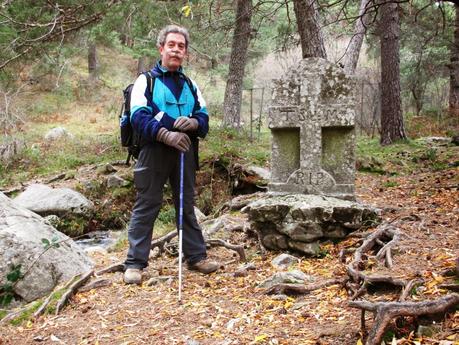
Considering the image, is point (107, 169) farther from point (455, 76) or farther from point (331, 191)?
point (455, 76)

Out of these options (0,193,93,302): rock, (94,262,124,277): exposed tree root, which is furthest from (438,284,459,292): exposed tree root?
(0,193,93,302): rock

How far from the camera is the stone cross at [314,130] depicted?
599cm

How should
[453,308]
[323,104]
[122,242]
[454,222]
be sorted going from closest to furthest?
[453,308]
[454,222]
[323,104]
[122,242]

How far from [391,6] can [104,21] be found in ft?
23.9

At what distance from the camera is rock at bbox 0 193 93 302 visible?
4973mm

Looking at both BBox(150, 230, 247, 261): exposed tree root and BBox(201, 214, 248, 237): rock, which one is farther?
BBox(201, 214, 248, 237): rock

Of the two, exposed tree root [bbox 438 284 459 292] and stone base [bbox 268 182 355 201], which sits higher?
stone base [bbox 268 182 355 201]

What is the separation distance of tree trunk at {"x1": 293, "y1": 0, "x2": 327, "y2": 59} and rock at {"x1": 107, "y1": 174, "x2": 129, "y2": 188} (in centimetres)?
460

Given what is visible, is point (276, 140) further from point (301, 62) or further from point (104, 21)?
point (104, 21)

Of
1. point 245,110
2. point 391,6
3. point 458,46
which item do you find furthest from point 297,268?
point 245,110

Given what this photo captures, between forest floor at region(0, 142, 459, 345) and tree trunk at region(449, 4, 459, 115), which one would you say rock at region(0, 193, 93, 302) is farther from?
tree trunk at region(449, 4, 459, 115)

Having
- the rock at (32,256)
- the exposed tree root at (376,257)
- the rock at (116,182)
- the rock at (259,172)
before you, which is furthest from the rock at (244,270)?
the rock at (116,182)

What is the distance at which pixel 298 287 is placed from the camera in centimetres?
399

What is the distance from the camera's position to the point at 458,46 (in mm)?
14430
